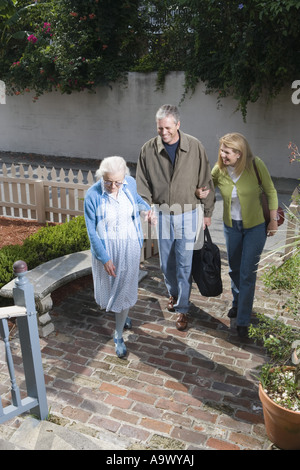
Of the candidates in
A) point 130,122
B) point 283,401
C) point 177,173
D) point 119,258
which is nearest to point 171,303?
point 119,258

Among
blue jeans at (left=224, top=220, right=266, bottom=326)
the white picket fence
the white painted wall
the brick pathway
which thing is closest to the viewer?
the brick pathway

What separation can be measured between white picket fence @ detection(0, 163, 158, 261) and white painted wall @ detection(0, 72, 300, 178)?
524 centimetres

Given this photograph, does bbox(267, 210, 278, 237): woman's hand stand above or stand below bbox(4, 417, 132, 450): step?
above

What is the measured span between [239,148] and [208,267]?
1.28 m

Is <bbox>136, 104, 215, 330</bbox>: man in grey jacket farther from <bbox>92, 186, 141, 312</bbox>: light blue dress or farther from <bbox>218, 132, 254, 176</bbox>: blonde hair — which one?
<bbox>92, 186, 141, 312</bbox>: light blue dress

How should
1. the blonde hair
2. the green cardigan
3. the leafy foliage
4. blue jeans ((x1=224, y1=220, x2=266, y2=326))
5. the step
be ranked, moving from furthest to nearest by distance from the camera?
1. the leafy foliage
2. blue jeans ((x1=224, y1=220, x2=266, y2=326))
3. the green cardigan
4. the blonde hair
5. the step

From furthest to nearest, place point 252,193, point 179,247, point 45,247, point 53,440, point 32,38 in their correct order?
point 32,38 < point 45,247 < point 179,247 < point 252,193 < point 53,440

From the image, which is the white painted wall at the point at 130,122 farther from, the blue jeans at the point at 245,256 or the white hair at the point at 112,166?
the white hair at the point at 112,166

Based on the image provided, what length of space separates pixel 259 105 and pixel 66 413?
10.5m

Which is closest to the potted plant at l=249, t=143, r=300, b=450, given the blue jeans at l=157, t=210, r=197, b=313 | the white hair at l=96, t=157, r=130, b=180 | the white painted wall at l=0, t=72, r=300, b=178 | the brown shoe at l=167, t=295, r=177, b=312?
the blue jeans at l=157, t=210, r=197, b=313

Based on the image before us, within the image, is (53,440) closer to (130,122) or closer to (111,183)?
(111,183)

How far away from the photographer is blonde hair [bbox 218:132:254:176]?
12.8 feet

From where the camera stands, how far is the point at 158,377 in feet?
12.6
